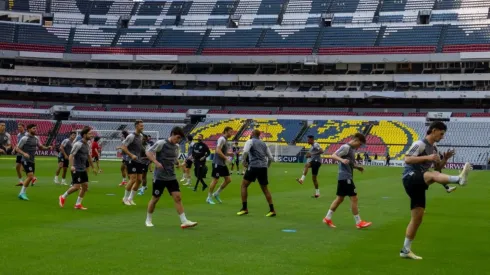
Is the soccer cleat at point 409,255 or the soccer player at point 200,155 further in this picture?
the soccer player at point 200,155

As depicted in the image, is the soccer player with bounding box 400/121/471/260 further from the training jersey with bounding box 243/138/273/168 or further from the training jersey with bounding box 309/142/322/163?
the training jersey with bounding box 309/142/322/163

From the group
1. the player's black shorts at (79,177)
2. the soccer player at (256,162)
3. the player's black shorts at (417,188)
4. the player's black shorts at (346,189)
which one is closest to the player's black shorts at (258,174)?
the soccer player at (256,162)

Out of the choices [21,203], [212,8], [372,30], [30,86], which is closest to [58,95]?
[30,86]

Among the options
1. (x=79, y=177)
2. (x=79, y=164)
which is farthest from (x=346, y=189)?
(x=79, y=164)

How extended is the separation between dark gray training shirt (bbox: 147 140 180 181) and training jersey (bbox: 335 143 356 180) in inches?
149

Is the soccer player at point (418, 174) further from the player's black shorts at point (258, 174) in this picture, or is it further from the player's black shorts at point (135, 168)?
the player's black shorts at point (135, 168)

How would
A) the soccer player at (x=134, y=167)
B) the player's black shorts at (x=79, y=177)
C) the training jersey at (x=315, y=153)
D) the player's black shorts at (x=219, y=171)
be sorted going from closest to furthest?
1. the player's black shorts at (x=79, y=177)
2. the soccer player at (x=134, y=167)
3. the player's black shorts at (x=219, y=171)
4. the training jersey at (x=315, y=153)

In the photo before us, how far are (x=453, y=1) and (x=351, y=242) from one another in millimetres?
73602

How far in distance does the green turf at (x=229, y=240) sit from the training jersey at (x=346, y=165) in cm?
119

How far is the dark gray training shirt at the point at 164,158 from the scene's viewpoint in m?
13.5

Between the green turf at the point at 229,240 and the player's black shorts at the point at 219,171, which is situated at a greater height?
the player's black shorts at the point at 219,171

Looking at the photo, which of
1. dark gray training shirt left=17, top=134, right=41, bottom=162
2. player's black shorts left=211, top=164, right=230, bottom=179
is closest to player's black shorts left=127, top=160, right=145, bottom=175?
player's black shorts left=211, top=164, right=230, bottom=179

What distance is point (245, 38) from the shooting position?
81.6 meters

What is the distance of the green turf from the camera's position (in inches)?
372
